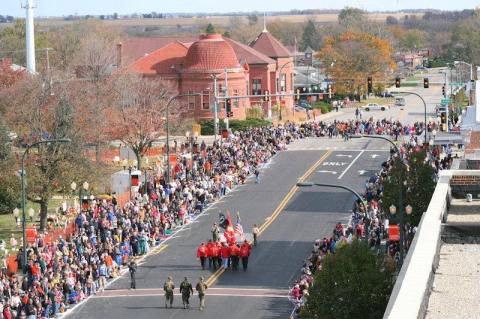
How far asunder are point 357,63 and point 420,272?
125 meters

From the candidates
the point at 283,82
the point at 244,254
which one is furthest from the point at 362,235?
the point at 283,82

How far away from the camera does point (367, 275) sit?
28734 mm

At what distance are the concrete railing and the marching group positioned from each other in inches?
738

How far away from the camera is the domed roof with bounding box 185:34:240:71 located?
10681cm

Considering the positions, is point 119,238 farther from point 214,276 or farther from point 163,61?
point 163,61

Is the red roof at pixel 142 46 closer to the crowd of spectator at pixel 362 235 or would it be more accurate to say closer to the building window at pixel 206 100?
the building window at pixel 206 100

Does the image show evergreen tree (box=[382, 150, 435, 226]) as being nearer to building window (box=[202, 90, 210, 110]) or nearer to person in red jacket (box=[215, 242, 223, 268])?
person in red jacket (box=[215, 242, 223, 268])

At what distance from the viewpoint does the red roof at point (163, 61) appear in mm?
110188

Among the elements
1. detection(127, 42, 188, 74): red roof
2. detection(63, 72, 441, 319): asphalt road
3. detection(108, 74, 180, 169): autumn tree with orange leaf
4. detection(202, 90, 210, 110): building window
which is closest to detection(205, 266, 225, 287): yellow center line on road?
detection(63, 72, 441, 319): asphalt road

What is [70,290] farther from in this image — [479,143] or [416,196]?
[479,143]

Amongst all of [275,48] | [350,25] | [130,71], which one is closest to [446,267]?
[130,71]

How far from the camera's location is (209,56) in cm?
10706

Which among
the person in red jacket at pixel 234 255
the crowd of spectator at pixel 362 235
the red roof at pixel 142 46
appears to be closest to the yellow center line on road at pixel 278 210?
the person in red jacket at pixel 234 255

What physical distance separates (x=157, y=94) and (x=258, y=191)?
92.6ft
